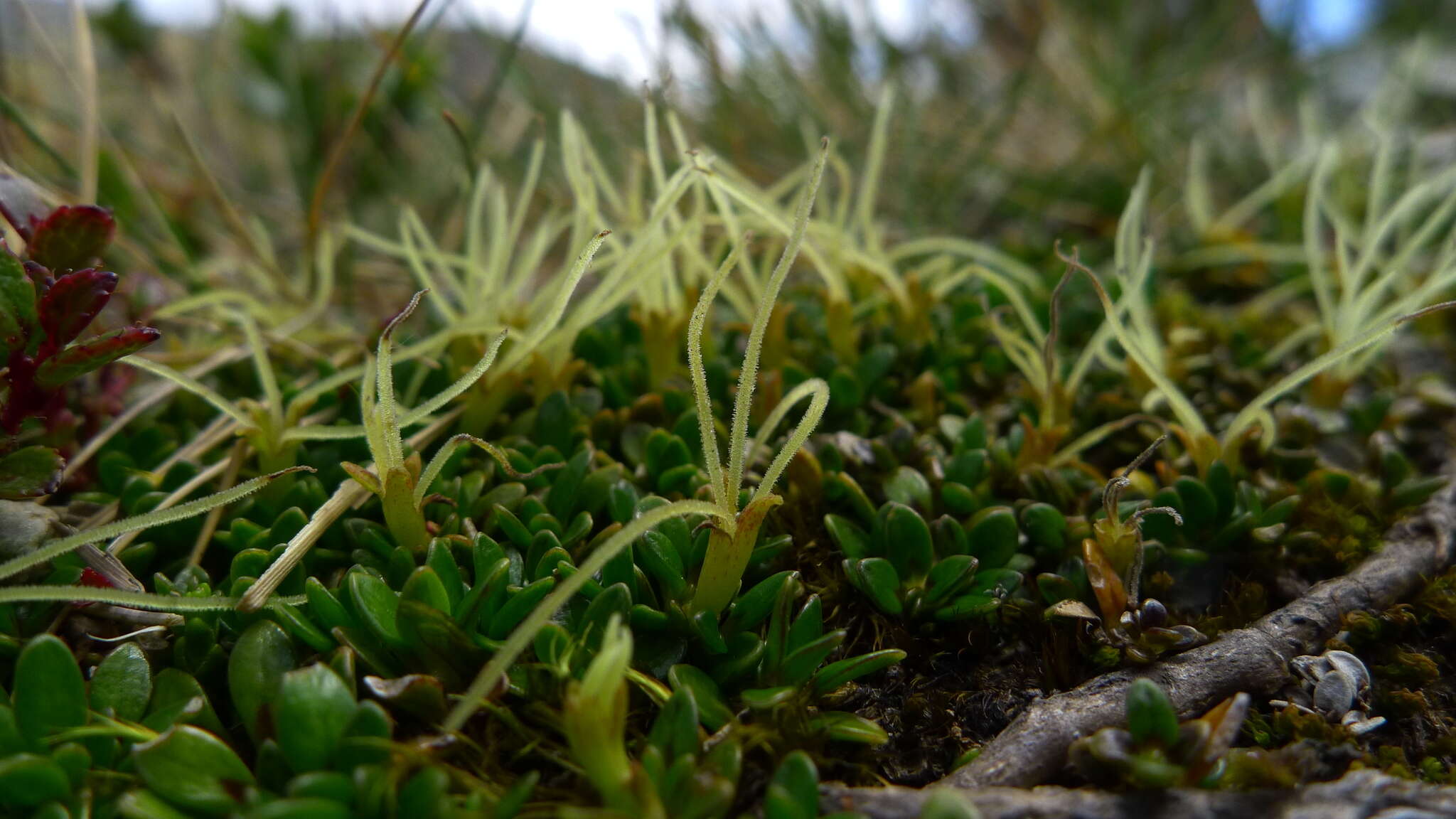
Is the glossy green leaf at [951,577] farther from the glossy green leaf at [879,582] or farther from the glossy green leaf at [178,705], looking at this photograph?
the glossy green leaf at [178,705]

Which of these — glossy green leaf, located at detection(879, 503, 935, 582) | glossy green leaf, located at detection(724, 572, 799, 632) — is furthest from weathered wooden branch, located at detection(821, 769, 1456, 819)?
glossy green leaf, located at detection(879, 503, 935, 582)

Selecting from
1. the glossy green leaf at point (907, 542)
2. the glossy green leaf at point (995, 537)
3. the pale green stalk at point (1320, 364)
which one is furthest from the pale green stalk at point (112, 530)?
the pale green stalk at point (1320, 364)

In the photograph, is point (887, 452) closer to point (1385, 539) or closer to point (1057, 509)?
point (1057, 509)

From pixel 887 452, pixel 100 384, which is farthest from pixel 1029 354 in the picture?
pixel 100 384

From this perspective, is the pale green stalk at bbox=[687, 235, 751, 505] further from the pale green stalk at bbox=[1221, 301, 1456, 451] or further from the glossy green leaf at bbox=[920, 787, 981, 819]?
the pale green stalk at bbox=[1221, 301, 1456, 451]

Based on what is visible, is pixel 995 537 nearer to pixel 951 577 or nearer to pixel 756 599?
pixel 951 577

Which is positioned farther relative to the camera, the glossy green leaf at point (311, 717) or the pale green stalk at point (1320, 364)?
the pale green stalk at point (1320, 364)

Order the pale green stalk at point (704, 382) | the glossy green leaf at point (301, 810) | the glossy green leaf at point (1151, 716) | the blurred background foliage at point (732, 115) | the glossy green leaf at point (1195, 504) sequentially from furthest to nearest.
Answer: the blurred background foliage at point (732, 115) < the glossy green leaf at point (1195, 504) < the pale green stalk at point (704, 382) < the glossy green leaf at point (1151, 716) < the glossy green leaf at point (301, 810)
